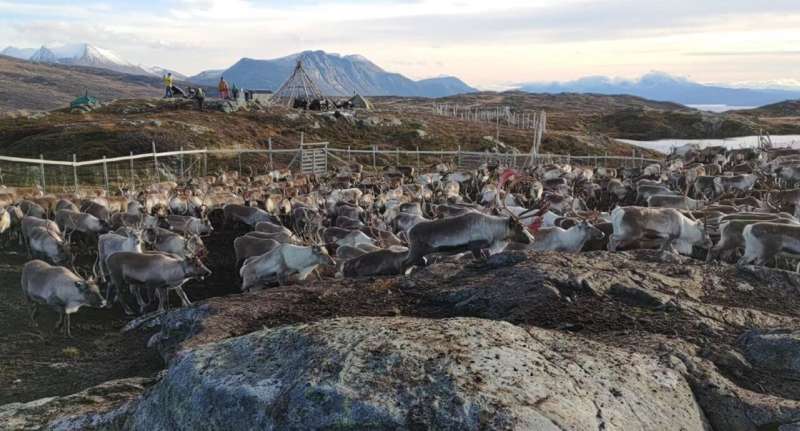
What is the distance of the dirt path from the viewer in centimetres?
801

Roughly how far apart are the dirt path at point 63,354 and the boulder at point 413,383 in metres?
3.31

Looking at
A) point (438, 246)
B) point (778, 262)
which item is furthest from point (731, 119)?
point (438, 246)

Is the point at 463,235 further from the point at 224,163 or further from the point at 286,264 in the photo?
the point at 224,163

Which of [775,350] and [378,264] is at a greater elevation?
[775,350]

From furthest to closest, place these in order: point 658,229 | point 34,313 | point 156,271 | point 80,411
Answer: point 658,229 < point 156,271 < point 34,313 < point 80,411

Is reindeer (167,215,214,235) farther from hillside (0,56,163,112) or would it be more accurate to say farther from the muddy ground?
hillside (0,56,163,112)

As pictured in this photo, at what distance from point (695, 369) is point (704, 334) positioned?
94 cm

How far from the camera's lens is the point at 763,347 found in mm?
5609

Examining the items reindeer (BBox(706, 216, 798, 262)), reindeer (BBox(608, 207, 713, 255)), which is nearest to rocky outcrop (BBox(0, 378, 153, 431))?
reindeer (BBox(608, 207, 713, 255))

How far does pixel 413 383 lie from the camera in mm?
4332

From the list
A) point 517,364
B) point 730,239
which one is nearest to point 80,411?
point 517,364

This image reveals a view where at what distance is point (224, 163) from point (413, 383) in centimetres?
3656

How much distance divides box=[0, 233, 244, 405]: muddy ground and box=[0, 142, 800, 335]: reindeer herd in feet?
1.09

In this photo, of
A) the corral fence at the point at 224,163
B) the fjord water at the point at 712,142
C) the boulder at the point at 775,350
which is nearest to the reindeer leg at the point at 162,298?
the boulder at the point at 775,350
